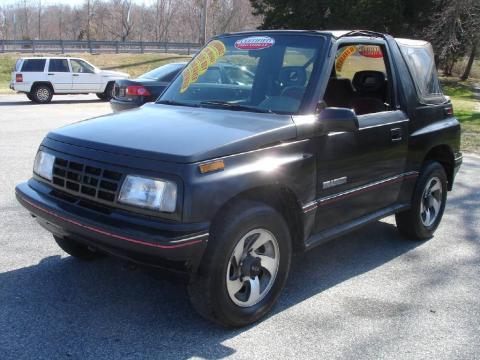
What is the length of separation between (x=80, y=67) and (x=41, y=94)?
6.27 feet

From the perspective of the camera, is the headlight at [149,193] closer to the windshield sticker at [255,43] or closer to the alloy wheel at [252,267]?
the alloy wheel at [252,267]

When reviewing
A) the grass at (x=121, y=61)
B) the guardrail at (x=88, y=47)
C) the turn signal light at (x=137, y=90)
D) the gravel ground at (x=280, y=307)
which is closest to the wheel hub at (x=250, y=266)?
the gravel ground at (x=280, y=307)

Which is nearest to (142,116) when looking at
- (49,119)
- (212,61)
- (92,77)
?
(212,61)

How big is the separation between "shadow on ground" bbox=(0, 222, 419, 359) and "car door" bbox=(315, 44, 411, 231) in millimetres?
579

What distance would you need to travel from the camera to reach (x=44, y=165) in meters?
3.71

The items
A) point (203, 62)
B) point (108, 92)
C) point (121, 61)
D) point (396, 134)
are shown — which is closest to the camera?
point (396, 134)

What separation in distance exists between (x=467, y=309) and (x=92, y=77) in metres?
18.9

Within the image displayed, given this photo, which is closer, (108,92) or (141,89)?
(141,89)

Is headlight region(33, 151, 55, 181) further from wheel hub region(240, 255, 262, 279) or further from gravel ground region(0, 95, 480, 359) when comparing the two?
wheel hub region(240, 255, 262, 279)

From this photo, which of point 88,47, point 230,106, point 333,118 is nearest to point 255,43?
point 230,106

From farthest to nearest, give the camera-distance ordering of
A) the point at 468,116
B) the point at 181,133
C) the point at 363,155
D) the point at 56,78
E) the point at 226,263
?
the point at 56,78 → the point at 468,116 → the point at 363,155 → the point at 181,133 → the point at 226,263

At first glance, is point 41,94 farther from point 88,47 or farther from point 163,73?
point 88,47

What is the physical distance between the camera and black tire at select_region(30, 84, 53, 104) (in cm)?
1955

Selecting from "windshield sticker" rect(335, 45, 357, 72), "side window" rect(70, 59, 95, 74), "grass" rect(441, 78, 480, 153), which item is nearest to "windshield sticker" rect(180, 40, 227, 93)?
"windshield sticker" rect(335, 45, 357, 72)
